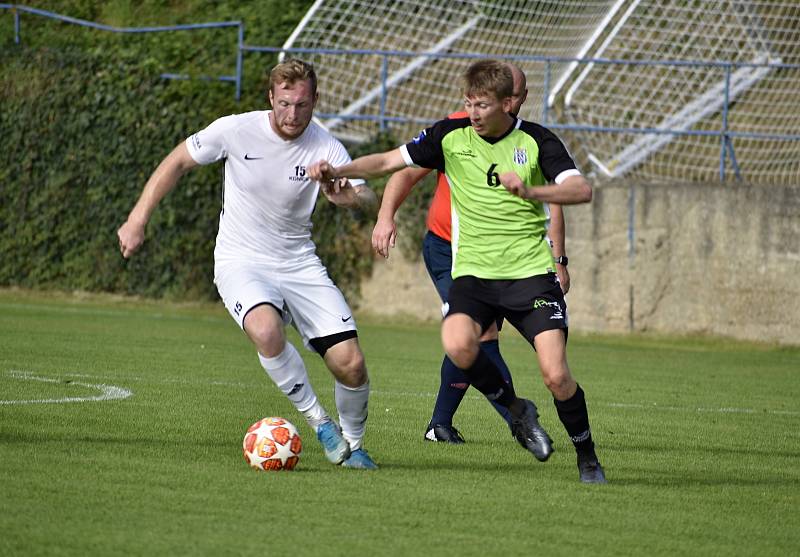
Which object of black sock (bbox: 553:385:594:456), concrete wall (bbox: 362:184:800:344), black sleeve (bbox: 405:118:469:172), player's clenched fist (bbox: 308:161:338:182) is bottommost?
concrete wall (bbox: 362:184:800:344)

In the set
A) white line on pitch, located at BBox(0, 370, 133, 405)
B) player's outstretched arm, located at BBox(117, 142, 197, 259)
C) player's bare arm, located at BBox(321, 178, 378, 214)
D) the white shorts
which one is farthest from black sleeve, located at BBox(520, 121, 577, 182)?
white line on pitch, located at BBox(0, 370, 133, 405)

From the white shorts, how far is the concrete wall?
10.2 metres

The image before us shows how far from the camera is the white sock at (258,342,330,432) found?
23.4 ft

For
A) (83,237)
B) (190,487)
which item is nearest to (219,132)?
(190,487)

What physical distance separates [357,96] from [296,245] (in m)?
12.9

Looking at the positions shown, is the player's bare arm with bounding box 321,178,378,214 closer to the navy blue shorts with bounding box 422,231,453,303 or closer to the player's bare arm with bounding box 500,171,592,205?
the player's bare arm with bounding box 500,171,592,205

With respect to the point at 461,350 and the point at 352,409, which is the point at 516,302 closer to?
the point at 461,350

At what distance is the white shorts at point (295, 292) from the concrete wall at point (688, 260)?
403 inches

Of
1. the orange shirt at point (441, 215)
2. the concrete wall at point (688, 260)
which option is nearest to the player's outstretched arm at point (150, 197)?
the orange shirt at point (441, 215)

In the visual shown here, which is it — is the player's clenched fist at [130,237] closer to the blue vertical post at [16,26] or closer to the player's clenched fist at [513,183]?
the player's clenched fist at [513,183]

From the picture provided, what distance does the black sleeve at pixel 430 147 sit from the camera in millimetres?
7125

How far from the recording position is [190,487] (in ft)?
20.0

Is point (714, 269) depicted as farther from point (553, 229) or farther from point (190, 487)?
point (190, 487)

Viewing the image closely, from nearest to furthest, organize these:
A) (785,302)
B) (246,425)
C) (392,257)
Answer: (246,425) → (785,302) → (392,257)
